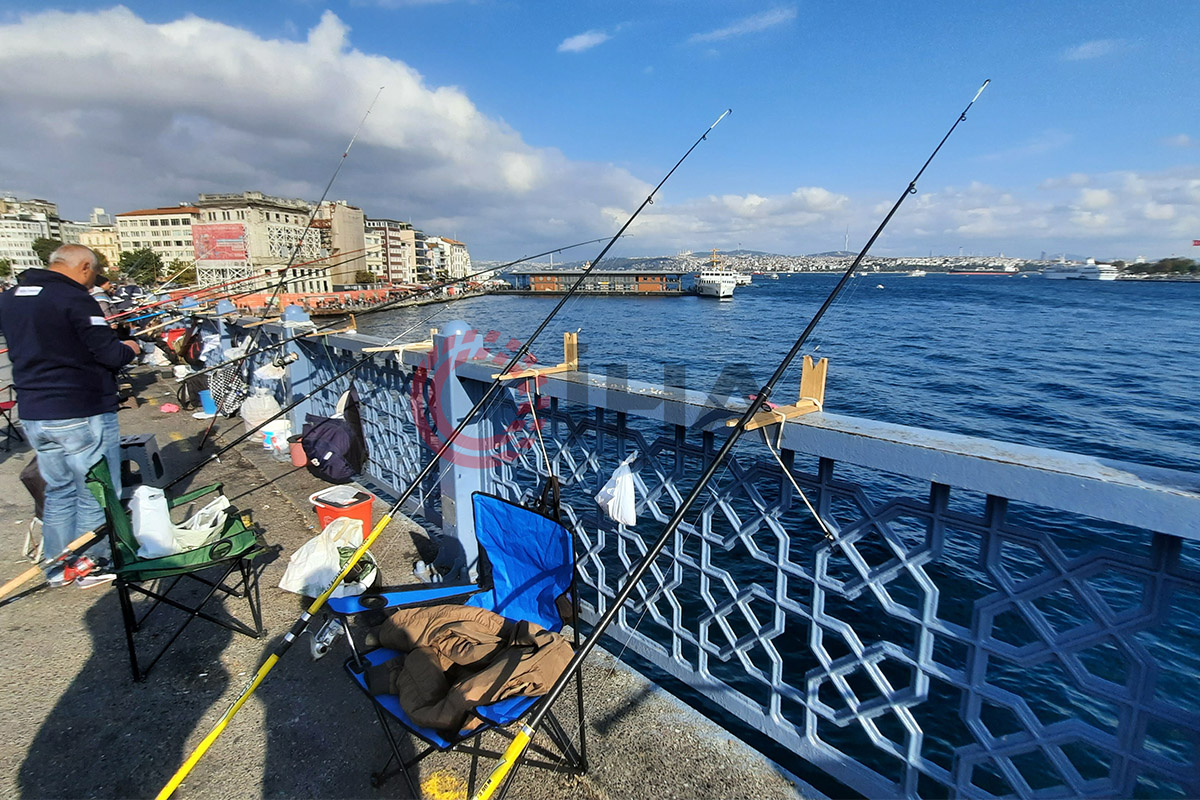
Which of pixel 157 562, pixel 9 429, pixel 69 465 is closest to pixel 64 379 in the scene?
pixel 69 465

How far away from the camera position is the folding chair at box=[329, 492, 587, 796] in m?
2.12

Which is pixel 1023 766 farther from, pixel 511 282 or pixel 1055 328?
pixel 511 282

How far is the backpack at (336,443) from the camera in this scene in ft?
17.0

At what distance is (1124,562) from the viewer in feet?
4.81

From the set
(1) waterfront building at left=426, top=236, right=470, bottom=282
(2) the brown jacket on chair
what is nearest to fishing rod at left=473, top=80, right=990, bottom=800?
(2) the brown jacket on chair

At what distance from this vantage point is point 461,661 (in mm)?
2266

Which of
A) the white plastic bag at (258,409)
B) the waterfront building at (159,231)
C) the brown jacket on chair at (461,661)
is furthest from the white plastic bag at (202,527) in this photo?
the waterfront building at (159,231)

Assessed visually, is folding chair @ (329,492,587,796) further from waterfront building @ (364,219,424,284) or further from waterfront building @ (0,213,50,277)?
waterfront building @ (0,213,50,277)

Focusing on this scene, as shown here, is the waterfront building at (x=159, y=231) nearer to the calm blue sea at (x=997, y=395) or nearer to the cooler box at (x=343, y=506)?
the calm blue sea at (x=997, y=395)

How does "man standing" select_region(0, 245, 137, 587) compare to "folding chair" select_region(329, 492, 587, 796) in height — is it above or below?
above

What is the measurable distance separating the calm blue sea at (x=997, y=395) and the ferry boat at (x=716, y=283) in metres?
22.5

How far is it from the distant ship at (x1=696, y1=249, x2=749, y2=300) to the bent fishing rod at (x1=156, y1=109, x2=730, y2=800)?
261 ft

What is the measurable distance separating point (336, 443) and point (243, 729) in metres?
2.97

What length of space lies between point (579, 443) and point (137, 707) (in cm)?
238
